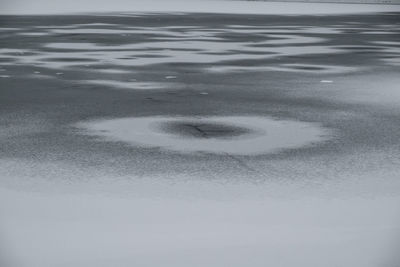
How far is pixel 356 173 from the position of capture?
303 inches

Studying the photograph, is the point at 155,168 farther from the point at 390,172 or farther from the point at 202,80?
the point at 202,80

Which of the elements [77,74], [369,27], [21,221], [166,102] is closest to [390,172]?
[21,221]

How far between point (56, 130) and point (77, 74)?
214 inches

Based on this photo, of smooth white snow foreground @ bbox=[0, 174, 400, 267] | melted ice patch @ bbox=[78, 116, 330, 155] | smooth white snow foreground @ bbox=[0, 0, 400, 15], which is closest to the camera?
smooth white snow foreground @ bbox=[0, 174, 400, 267]

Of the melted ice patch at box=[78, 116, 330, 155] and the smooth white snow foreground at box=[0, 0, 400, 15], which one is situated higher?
the melted ice patch at box=[78, 116, 330, 155]

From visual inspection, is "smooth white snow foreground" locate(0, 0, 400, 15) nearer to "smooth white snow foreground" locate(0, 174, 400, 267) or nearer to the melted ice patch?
the melted ice patch

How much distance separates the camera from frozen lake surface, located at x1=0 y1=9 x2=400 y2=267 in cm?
565

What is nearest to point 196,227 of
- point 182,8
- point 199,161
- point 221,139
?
point 199,161

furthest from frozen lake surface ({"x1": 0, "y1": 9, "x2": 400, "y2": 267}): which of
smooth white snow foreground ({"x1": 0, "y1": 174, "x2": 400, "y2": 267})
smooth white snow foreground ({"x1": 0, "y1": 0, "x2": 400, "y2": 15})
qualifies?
smooth white snow foreground ({"x1": 0, "y1": 0, "x2": 400, "y2": 15})

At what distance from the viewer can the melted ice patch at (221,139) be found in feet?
28.7

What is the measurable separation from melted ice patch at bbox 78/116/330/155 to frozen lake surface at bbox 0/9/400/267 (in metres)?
0.02

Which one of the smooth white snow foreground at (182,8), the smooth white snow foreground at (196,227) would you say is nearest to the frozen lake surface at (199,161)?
the smooth white snow foreground at (196,227)

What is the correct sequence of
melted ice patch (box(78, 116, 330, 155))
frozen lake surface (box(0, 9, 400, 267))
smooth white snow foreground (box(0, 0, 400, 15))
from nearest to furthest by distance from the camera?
frozen lake surface (box(0, 9, 400, 267)) < melted ice patch (box(78, 116, 330, 155)) < smooth white snow foreground (box(0, 0, 400, 15))

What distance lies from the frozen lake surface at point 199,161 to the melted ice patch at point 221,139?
0.07 feet
